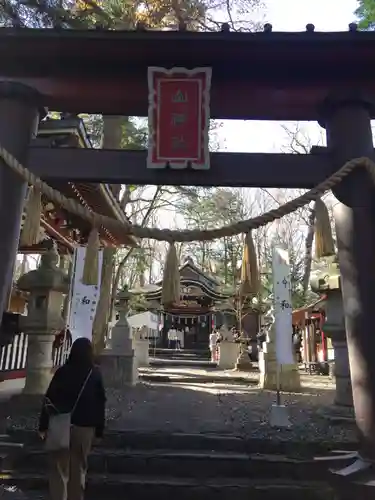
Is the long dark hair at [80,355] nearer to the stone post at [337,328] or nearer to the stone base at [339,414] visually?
the stone base at [339,414]

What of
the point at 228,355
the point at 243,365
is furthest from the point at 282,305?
the point at 228,355

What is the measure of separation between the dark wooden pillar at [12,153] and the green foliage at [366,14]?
22.9 ft

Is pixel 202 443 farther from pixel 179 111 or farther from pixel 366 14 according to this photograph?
pixel 366 14

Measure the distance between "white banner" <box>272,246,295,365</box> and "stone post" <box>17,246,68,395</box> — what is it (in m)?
3.76

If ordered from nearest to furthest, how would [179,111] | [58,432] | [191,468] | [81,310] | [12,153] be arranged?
1. [58,432]
2. [12,153]
3. [179,111]
4. [191,468]
5. [81,310]

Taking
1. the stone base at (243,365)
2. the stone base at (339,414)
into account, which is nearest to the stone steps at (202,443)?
the stone base at (339,414)

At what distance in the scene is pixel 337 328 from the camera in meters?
7.35

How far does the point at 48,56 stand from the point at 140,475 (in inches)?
170

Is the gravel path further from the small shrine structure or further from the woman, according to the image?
the small shrine structure

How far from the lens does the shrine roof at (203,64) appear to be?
392cm

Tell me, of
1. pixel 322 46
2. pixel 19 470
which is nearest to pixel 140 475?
pixel 19 470

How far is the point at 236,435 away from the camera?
17.2ft

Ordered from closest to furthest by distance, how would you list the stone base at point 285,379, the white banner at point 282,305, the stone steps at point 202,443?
the stone steps at point 202,443 < the white banner at point 282,305 < the stone base at point 285,379

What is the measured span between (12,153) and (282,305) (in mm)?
5596
